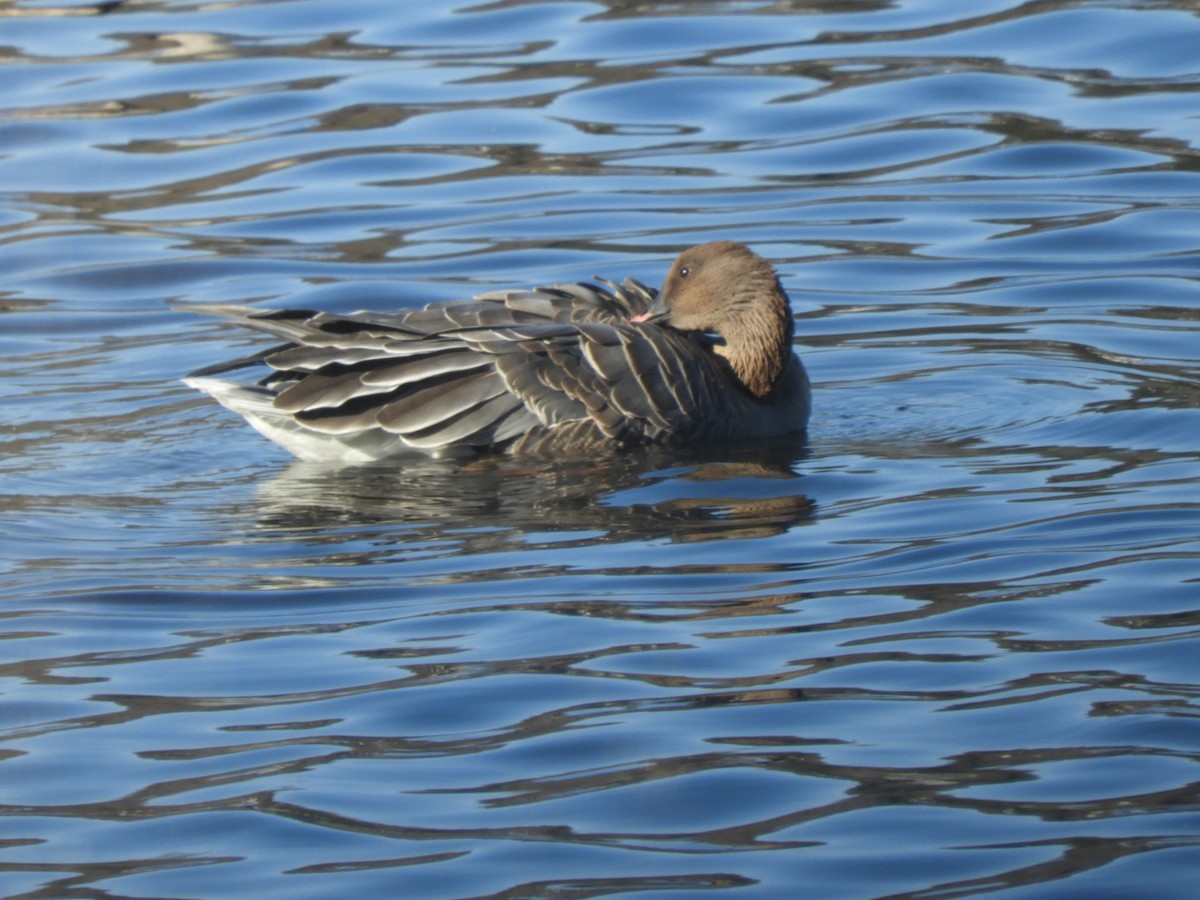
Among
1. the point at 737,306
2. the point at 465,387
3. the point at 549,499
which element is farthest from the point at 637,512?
the point at 737,306

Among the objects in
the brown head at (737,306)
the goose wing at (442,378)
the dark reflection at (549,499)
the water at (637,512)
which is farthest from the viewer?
the brown head at (737,306)

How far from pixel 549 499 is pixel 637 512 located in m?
0.46

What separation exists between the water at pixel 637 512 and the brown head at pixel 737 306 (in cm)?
46

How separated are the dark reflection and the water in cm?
4

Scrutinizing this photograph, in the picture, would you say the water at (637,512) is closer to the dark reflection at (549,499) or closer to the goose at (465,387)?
the dark reflection at (549,499)

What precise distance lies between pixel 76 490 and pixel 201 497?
20.8 inches

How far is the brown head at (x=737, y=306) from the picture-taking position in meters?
9.84

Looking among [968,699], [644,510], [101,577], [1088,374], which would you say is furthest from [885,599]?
[1088,374]

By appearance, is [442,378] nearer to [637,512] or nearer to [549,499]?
[549,499]

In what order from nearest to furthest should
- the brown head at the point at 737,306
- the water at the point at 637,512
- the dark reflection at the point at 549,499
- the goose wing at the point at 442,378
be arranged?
the water at the point at 637,512 → the dark reflection at the point at 549,499 → the goose wing at the point at 442,378 → the brown head at the point at 737,306

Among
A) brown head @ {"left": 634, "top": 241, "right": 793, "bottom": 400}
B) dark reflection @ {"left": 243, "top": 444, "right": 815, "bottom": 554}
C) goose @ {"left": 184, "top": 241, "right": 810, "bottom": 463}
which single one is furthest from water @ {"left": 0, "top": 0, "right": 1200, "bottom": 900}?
brown head @ {"left": 634, "top": 241, "right": 793, "bottom": 400}

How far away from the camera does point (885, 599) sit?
22.5 ft

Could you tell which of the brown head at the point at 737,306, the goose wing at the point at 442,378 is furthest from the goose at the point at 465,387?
the brown head at the point at 737,306

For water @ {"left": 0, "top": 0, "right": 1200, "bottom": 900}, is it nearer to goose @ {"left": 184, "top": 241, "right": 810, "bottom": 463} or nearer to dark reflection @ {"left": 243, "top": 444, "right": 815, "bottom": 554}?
dark reflection @ {"left": 243, "top": 444, "right": 815, "bottom": 554}
